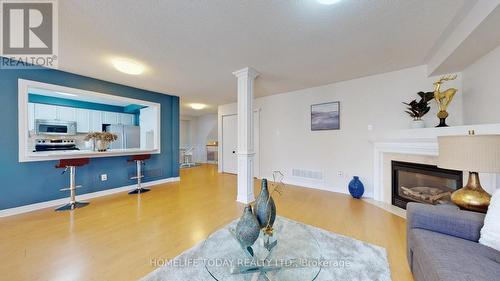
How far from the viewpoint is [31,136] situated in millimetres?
4293

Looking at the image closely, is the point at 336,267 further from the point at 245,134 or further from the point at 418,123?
the point at 418,123

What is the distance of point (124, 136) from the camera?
516cm

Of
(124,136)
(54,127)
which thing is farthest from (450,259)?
(54,127)

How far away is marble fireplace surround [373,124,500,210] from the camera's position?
184 cm

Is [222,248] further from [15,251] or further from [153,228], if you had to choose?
[15,251]

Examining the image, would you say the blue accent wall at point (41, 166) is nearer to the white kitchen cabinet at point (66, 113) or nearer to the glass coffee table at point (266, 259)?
the white kitchen cabinet at point (66, 113)

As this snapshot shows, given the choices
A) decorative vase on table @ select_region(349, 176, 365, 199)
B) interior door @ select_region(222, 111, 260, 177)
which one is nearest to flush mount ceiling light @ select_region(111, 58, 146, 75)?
interior door @ select_region(222, 111, 260, 177)

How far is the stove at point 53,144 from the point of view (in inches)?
169

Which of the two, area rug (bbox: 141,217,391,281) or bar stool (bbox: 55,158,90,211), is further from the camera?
bar stool (bbox: 55,158,90,211)

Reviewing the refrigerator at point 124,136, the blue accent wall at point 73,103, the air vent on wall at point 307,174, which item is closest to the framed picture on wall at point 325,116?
the air vent on wall at point 307,174

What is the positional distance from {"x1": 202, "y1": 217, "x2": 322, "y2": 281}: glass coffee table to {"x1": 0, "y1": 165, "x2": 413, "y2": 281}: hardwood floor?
0.74 metres

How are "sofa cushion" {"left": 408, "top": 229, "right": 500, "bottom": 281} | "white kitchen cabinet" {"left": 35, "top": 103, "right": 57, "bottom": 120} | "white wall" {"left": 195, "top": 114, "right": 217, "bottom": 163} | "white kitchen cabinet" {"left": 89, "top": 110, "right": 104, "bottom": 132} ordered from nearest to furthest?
"sofa cushion" {"left": 408, "top": 229, "right": 500, "bottom": 281} → "white kitchen cabinet" {"left": 35, "top": 103, "right": 57, "bottom": 120} → "white kitchen cabinet" {"left": 89, "top": 110, "right": 104, "bottom": 132} → "white wall" {"left": 195, "top": 114, "right": 217, "bottom": 163}

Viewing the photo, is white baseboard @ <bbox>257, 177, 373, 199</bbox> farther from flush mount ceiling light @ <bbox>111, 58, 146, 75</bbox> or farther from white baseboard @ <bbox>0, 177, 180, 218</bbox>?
flush mount ceiling light @ <bbox>111, 58, 146, 75</bbox>

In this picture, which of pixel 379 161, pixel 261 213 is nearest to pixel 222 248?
pixel 261 213
